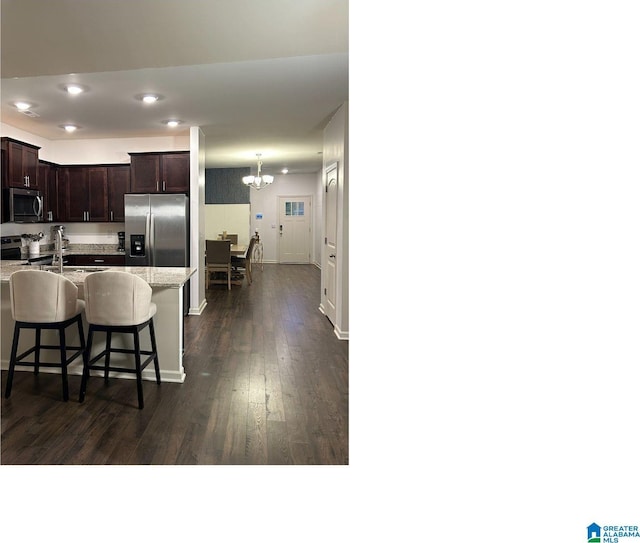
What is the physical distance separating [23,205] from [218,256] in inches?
121

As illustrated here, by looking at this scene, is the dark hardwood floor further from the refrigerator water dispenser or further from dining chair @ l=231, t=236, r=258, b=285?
dining chair @ l=231, t=236, r=258, b=285

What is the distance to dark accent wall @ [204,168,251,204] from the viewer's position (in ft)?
31.6

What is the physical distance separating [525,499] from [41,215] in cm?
625

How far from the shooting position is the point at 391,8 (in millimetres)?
895

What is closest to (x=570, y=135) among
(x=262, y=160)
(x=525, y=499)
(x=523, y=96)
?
(x=523, y=96)

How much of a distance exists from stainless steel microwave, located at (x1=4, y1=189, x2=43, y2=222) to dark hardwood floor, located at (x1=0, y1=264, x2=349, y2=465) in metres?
2.37

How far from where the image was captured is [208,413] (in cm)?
267

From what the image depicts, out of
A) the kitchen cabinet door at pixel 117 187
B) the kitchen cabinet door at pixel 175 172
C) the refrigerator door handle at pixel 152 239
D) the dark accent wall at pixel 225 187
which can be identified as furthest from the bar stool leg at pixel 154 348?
the dark accent wall at pixel 225 187

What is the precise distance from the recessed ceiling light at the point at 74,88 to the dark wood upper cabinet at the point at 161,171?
5.47ft

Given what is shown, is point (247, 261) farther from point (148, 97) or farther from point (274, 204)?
point (148, 97)

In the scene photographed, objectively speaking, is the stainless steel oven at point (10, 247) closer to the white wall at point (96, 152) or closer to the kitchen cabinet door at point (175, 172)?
the white wall at point (96, 152)

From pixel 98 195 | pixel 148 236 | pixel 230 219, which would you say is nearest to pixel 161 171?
Result: pixel 148 236

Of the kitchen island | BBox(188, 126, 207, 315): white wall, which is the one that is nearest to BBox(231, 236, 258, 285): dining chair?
BBox(188, 126, 207, 315): white wall

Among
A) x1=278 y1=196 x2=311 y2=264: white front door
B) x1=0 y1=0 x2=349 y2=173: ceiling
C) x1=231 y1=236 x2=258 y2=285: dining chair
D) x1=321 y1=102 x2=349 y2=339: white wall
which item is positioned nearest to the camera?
x1=0 y1=0 x2=349 y2=173: ceiling
